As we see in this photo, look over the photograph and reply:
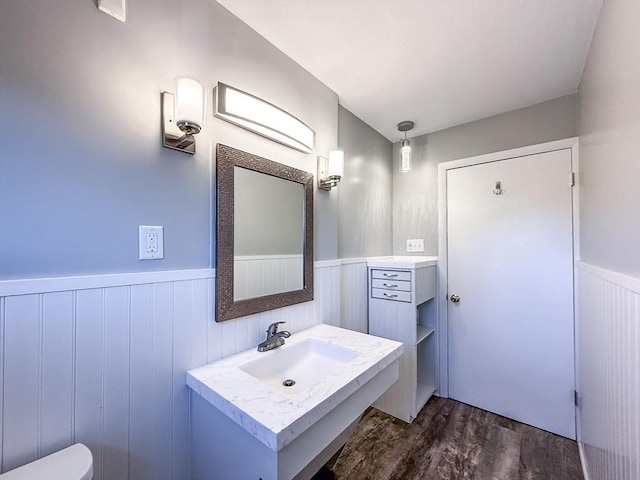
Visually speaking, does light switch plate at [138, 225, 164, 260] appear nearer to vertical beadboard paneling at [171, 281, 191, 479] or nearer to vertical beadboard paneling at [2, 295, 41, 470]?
vertical beadboard paneling at [171, 281, 191, 479]

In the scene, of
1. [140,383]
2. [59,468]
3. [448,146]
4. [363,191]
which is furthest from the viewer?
[448,146]

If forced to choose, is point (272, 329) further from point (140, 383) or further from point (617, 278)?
point (617, 278)

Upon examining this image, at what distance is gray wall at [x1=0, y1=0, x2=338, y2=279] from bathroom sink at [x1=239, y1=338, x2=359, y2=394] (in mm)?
521

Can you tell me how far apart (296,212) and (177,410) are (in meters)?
1.04

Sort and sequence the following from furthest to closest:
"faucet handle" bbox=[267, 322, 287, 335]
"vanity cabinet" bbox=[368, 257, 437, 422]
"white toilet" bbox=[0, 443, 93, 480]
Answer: "vanity cabinet" bbox=[368, 257, 437, 422] → "faucet handle" bbox=[267, 322, 287, 335] → "white toilet" bbox=[0, 443, 93, 480]

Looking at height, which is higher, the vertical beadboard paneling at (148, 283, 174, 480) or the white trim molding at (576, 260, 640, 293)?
the white trim molding at (576, 260, 640, 293)

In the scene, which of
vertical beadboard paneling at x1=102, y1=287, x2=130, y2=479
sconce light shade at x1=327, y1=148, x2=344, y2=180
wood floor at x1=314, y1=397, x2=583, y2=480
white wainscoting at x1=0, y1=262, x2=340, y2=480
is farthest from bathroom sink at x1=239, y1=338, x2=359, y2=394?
sconce light shade at x1=327, y1=148, x2=344, y2=180

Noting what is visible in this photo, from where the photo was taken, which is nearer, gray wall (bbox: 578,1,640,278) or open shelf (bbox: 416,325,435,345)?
gray wall (bbox: 578,1,640,278)

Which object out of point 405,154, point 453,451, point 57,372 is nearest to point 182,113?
point 57,372

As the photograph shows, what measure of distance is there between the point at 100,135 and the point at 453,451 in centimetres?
238

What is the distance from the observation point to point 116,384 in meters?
0.89

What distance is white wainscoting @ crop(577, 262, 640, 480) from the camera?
0.79 meters

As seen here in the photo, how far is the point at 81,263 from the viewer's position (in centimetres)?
82

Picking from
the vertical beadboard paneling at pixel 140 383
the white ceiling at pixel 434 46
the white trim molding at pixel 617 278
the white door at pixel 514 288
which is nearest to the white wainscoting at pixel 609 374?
the white trim molding at pixel 617 278
